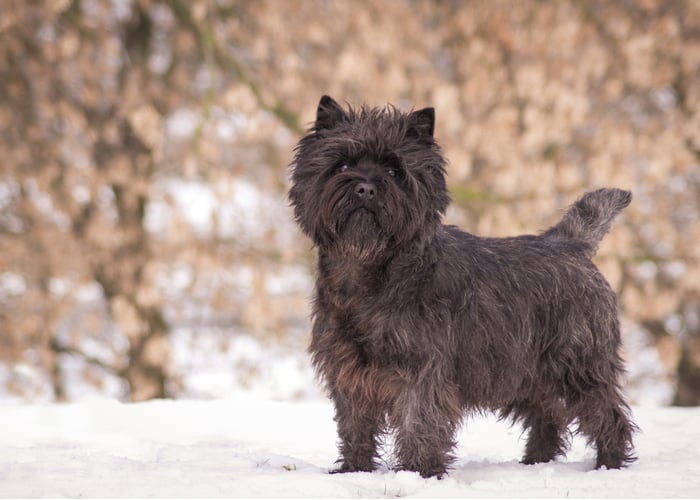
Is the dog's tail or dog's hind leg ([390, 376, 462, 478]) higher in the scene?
the dog's tail

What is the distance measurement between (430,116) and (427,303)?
3.45ft

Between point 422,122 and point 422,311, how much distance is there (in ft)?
3.45

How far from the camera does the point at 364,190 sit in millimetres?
4559

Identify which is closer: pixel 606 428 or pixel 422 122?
pixel 422 122

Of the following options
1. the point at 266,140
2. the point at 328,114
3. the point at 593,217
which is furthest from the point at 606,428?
the point at 266,140

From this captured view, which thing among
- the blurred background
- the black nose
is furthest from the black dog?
the blurred background

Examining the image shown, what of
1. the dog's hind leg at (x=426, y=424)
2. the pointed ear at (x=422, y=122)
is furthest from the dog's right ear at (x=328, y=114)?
the dog's hind leg at (x=426, y=424)

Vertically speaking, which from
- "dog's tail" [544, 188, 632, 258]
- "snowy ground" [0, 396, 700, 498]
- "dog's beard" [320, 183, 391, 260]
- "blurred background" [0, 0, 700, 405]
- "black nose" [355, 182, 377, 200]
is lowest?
"snowy ground" [0, 396, 700, 498]

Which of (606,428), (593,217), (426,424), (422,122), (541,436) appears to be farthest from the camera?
(593,217)

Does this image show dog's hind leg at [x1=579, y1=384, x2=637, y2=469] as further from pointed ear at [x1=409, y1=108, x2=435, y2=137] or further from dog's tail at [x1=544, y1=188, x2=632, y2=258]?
pointed ear at [x1=409, y1=108, x2=435, y2=137]

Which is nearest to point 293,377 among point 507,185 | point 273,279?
point 273,279

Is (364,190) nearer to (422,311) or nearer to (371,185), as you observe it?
(371,185)

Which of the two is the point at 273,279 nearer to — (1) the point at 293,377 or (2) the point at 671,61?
(1) the point at 293,377

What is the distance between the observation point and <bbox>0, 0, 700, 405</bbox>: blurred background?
10.8 meters
